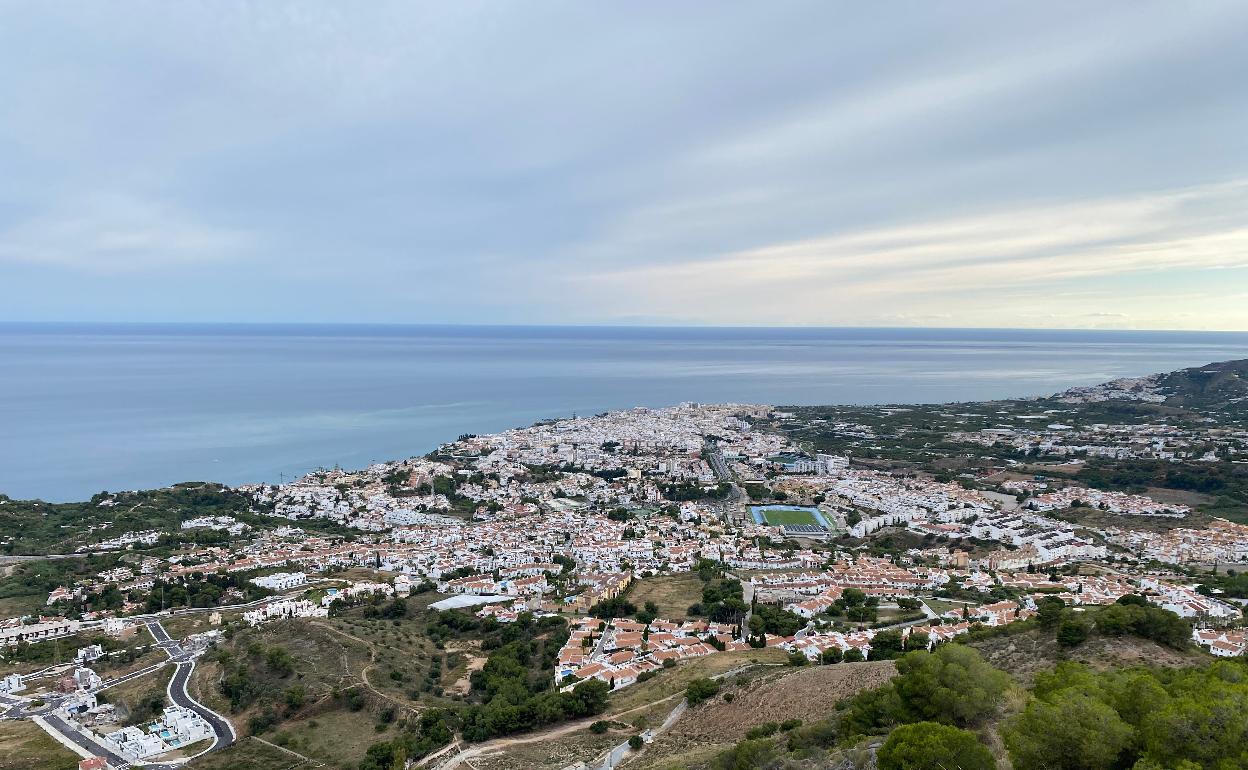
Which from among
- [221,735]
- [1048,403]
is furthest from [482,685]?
[1048,403]

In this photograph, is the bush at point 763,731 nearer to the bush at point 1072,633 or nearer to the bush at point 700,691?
the bush at point 700,691

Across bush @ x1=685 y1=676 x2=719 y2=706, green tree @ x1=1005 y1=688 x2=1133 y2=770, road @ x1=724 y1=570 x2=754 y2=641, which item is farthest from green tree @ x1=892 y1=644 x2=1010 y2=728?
road @ x1=724 y1=570 x2=754 y2=641

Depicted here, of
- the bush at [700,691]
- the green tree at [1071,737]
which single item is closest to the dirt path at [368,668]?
the bush at [700,691]

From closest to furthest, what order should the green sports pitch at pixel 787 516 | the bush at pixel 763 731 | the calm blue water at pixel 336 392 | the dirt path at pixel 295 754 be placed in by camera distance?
the bush at pixel 763 731 < the dirt path at pixel 295 754 < the green sports pitch at pixel 787 516 < the calm blue water at pixel 336 392

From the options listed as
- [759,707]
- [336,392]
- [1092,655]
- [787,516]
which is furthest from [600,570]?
[336,392]

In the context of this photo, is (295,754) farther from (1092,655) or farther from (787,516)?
(787,516)

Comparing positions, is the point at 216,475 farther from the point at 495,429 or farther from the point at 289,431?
the point at 495,429

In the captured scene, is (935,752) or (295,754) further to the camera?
(295,754)
